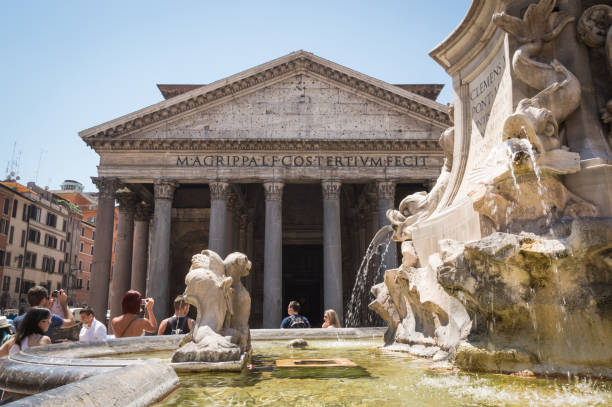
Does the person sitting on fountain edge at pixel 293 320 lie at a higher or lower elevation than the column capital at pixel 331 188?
lower

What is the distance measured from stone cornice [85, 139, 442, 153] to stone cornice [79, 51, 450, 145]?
0.55 meters

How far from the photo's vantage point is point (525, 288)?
310 centimetres

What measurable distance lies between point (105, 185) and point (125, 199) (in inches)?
135

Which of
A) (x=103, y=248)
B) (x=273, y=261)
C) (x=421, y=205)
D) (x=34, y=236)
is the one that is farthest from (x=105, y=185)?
(x=34, y=236)

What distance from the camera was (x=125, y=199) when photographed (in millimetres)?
23719

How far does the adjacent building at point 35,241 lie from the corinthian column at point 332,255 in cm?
2707

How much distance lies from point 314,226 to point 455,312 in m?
24.1

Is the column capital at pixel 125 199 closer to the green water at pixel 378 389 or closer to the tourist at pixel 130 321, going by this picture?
the tourist at pixel 130 321

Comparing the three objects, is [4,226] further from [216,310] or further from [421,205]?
[216,310]

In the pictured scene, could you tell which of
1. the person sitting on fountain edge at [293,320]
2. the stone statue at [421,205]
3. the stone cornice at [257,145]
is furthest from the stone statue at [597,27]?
the stone cornice at [257,145]

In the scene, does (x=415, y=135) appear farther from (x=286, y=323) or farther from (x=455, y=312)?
(x=455, y=312)

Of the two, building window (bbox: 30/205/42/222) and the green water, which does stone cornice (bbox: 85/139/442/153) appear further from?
building window (bbox: 30/205/42/222)

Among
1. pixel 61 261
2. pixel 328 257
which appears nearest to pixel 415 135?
pixel 328 257

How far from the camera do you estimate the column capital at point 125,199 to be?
23608mm
